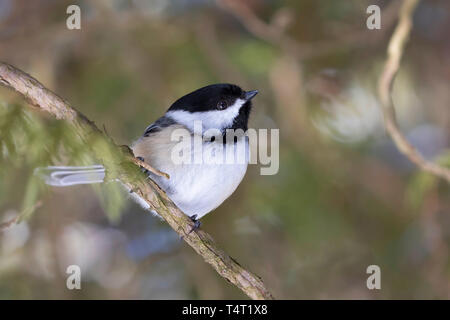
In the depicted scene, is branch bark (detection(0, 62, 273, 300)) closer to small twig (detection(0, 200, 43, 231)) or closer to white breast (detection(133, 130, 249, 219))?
small twig (detection(0, 200, 43, 231))

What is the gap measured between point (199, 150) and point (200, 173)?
104mm

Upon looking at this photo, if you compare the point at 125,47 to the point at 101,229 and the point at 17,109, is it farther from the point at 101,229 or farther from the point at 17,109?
the point at 17,109

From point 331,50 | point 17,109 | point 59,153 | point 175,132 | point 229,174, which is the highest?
point 331,50

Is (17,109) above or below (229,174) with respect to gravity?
below

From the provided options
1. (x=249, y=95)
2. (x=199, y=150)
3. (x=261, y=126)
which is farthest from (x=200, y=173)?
(x=261, y=126)

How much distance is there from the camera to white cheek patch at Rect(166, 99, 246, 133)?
98.8 inches

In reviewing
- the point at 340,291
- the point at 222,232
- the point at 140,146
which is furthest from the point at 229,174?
the point at 340,291

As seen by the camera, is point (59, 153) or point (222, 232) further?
point (222, 232)

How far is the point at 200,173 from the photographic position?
238 cm

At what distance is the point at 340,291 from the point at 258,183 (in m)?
0.92

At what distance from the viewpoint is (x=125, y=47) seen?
3693 mm

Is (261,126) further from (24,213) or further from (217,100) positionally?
(24,213)

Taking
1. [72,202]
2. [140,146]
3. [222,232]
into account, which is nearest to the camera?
[140,146]

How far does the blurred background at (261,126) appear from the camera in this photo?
132 inches
